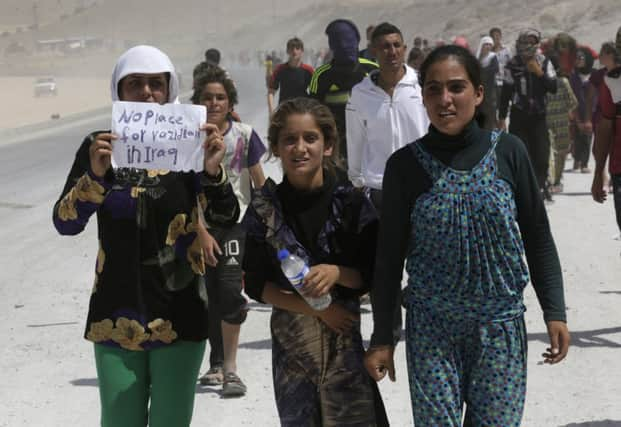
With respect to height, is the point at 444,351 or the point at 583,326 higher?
the point at 444,351

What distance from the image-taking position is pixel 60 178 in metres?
18.4

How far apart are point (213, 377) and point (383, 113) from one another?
1877mm

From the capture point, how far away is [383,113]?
259 inches

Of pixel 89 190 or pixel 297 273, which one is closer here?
pixel 297 273

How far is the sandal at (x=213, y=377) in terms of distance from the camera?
6.43 meters

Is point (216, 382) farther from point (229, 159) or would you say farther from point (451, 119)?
point (451, 119)

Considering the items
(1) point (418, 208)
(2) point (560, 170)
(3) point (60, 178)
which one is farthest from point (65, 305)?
(3) point (60, 178)

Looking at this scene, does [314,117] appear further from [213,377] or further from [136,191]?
[213,377]

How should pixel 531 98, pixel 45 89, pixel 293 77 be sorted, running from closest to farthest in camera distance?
pixel 531 98 < pixel 293 77 < pixel 45 89

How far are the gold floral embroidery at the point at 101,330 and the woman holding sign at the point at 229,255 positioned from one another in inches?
92.9

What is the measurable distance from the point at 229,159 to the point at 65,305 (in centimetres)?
304

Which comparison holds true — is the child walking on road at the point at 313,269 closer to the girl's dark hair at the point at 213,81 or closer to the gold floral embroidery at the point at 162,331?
the gold floral embroidery at the point at 162,331

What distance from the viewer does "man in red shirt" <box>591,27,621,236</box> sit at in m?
6.65

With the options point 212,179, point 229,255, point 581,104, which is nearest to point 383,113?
point 229,255
